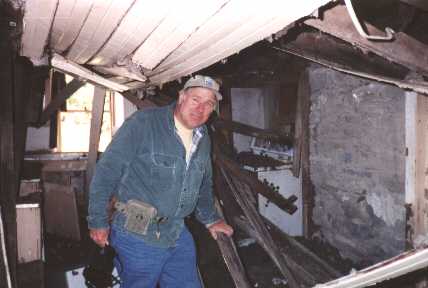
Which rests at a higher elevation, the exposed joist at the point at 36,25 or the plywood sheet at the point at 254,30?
the exposed joist at the point at 36,25

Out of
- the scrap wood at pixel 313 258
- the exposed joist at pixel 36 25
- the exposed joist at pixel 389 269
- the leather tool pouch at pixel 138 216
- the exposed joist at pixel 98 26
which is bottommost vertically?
the scrap wood at pixel 313 258

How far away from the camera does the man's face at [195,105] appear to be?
2.59m

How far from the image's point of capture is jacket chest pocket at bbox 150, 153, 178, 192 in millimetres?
2578

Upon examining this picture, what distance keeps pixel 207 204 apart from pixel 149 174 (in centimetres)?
67

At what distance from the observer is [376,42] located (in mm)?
2061

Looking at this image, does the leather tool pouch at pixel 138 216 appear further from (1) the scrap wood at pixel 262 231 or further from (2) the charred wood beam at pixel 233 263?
(1) the scrap wood at pixel 262 231

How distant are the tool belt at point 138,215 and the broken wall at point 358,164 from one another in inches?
124

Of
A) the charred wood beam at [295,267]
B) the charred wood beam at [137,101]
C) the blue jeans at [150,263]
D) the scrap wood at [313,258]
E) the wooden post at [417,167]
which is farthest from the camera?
the scrap wood at [313,258]

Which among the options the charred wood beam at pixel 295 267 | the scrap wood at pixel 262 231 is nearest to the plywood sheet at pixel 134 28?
the scrap wood at pixel 262 231

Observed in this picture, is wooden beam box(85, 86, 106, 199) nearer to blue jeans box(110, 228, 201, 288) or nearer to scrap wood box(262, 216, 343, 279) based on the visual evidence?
blue jeans box(110, 228, 201, 288)

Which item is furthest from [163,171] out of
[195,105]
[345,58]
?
[345,58]

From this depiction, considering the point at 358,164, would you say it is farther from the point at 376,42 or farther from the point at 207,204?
the point at 376,42

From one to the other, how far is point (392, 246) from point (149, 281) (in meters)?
3.33

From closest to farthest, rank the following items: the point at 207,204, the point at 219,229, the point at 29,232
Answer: the point at 29,232, the point at 219,229, the point at 207,204
